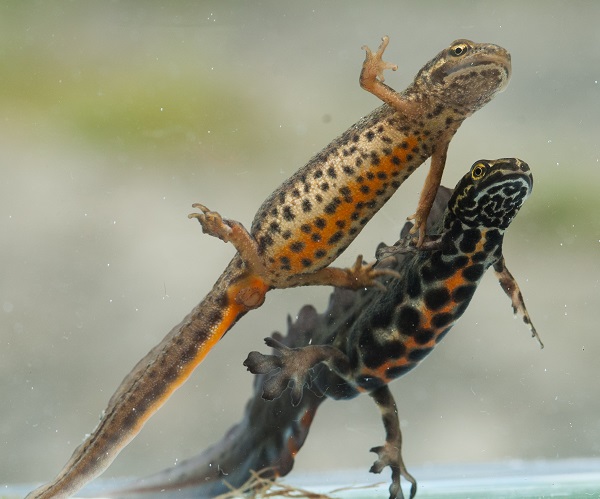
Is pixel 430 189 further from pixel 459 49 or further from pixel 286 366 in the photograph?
pixel 286 366

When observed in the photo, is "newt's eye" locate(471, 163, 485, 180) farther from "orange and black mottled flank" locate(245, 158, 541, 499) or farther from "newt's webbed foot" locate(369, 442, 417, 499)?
"newt's webbed foot" locate(369, 442, 417, 499)

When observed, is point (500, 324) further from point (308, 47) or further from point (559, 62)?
point (308, 47)

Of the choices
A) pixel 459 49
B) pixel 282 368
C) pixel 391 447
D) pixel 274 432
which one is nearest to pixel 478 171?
pixel 459 49

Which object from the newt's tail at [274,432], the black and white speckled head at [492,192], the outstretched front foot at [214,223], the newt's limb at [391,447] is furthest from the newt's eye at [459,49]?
the newt's limb at [391,447]

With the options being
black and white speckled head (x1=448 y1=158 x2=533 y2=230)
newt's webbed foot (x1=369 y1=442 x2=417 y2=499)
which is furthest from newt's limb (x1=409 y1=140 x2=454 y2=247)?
newt's webbed foot (x1=369 y1=442 x2=417 y2=499)

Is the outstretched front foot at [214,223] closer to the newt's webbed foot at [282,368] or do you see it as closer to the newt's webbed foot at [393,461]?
the newt's webbed foot at [282,368]

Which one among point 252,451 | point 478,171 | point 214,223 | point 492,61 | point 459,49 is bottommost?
point 252,451
